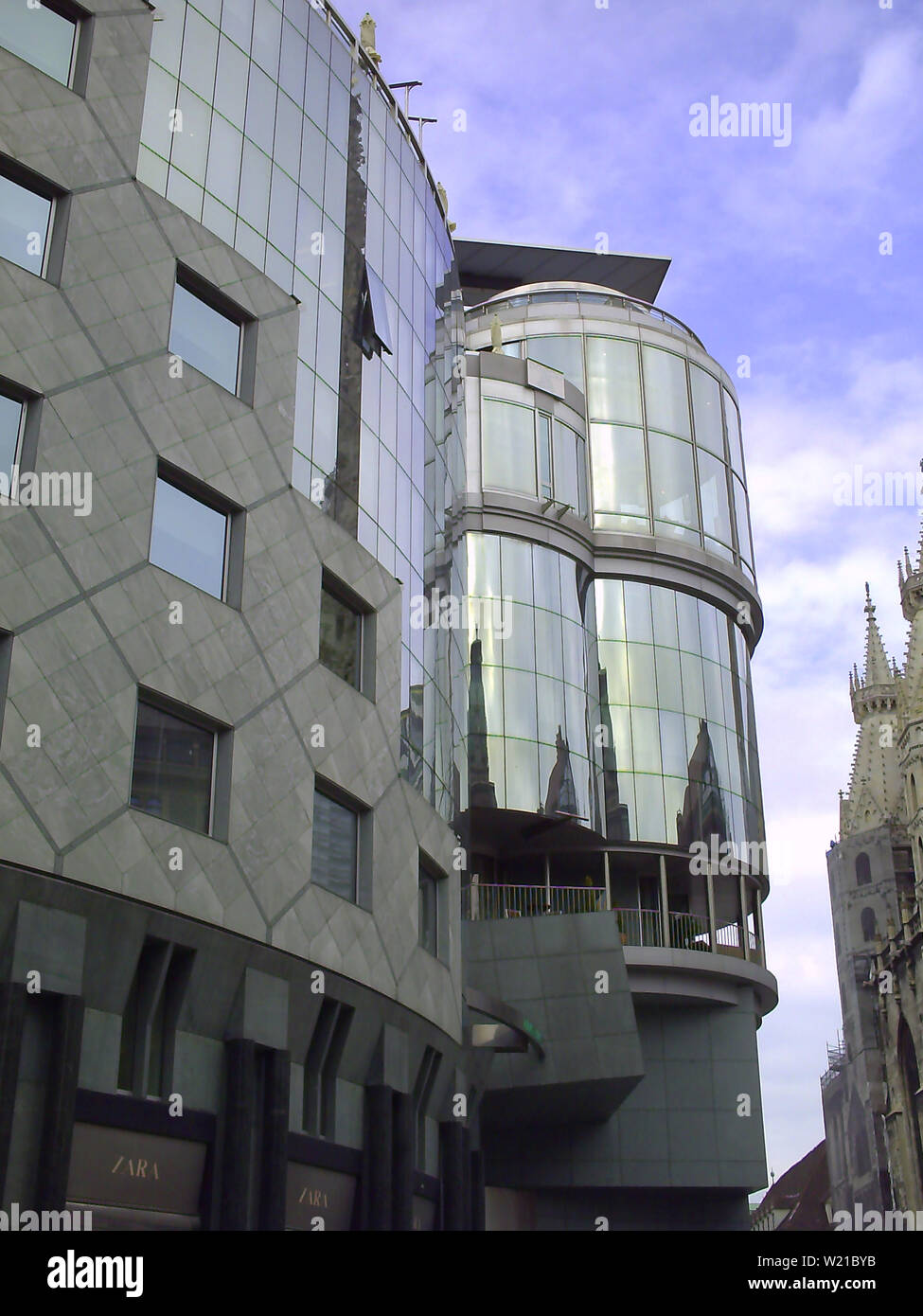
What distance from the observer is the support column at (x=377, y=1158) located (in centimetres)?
2466

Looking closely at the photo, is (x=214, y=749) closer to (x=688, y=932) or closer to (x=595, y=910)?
(x=595, y=910)

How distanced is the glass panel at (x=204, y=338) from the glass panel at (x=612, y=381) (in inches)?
1002

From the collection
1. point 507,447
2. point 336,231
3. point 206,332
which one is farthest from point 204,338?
point 507,447

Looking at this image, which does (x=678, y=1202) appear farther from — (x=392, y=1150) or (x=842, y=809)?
(x=842, y=809)

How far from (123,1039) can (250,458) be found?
35.3 ft

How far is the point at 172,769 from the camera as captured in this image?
72.7 ft

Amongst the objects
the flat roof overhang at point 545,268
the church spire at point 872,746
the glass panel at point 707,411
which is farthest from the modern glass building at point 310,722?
the church spire at point 872,746

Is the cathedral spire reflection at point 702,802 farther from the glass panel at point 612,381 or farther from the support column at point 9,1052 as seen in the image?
the support column at point 9,1052

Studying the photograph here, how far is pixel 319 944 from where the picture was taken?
80.6 feet

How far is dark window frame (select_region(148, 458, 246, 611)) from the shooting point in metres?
23.4
